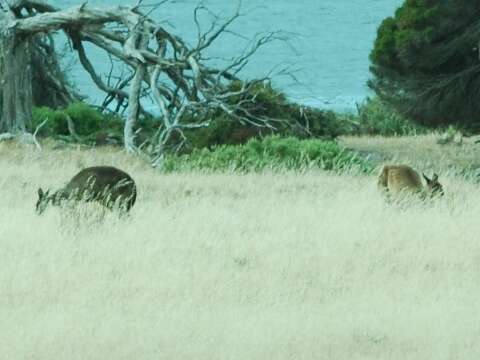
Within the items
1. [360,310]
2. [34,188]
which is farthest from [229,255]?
[34,188]

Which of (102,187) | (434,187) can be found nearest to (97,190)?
(102,187)

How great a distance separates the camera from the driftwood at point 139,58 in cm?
2275

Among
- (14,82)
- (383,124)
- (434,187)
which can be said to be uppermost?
(434,187)

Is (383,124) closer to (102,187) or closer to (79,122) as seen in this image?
(79,122)

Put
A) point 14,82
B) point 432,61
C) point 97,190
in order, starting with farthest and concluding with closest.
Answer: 1. point 14,82
2. point 432,61
3. point 97,190

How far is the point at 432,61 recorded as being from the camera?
987 inches

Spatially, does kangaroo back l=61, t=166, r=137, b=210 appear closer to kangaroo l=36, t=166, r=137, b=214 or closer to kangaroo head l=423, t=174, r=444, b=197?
kangaroo l=36, t=166, r=137, b=214

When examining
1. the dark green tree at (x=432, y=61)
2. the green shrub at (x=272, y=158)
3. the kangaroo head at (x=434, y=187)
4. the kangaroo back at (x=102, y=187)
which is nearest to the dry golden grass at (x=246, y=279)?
the kangaroo head at (x=434, y=187)

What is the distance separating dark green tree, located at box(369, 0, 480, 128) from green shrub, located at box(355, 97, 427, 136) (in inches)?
325

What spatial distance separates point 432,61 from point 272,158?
507cm

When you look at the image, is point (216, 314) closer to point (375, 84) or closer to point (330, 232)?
point (330, 232)

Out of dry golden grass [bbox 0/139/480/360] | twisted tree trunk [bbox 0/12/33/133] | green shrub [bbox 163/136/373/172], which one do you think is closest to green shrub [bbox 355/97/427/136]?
twisted tree trunk [bbox 0/12/33/133]

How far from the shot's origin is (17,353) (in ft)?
25.9

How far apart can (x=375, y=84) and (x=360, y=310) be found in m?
17.0
